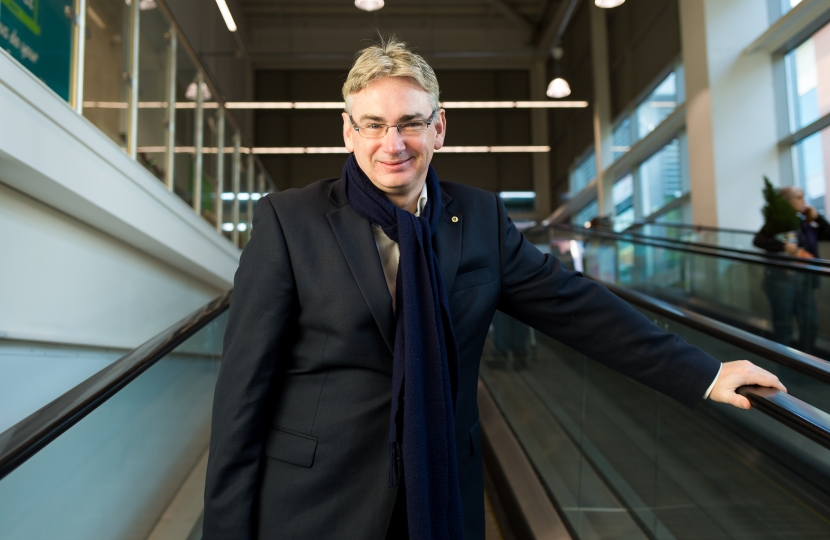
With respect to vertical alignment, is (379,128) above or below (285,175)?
below

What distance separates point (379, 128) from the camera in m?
1.51

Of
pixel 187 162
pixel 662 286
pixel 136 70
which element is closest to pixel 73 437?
pixel 136 70

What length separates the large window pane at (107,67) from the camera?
415cm

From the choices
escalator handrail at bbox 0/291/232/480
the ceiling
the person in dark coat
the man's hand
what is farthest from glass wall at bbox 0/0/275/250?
the ceiling

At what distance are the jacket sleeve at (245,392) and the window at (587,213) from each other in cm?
1631

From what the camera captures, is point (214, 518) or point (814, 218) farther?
point (814, 218)

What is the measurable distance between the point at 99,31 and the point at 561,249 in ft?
19.6

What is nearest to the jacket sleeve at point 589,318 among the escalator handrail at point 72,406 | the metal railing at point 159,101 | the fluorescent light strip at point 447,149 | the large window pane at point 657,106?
the escalator handrail at point 72,406

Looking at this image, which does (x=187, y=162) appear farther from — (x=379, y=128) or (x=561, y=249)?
(x=379, y=128)

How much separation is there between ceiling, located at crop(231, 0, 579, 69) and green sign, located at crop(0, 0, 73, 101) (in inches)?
562

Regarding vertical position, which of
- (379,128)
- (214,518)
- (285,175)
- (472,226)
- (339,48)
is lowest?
(214,518)

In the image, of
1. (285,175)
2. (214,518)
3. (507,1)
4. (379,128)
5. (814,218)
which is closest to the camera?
(214,518)

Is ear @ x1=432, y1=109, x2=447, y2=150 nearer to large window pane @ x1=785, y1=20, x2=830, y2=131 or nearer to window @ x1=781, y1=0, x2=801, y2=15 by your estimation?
large window pane @ x1=785, y1=20, x2=830, y2=131

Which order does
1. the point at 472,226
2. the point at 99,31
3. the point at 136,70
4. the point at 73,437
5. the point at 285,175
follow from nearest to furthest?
the point at 472,226
the point at 73,437
the point at 99,31
the point at 136,70
the point at 285,175
